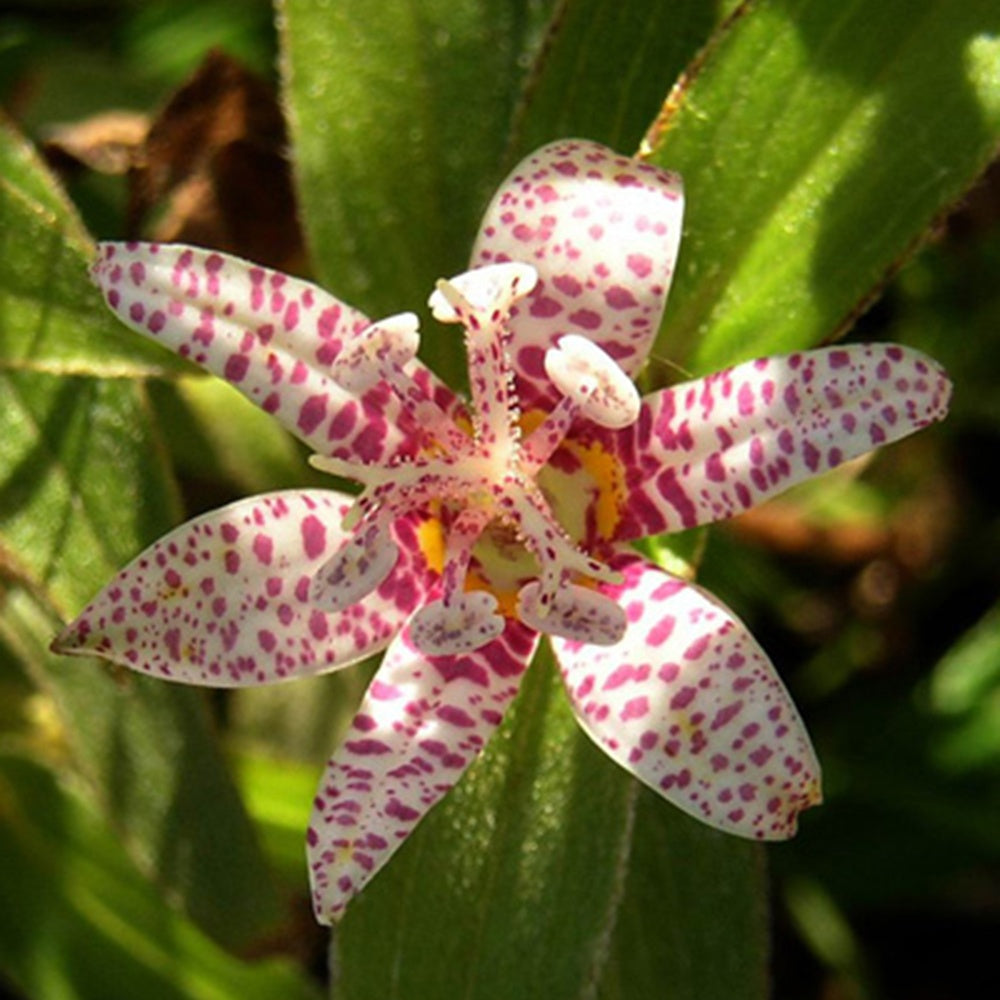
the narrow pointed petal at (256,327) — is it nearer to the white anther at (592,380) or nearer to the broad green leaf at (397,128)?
the white anther at (592,380)

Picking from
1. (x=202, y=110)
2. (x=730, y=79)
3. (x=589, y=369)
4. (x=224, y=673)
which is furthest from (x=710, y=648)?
(x=202, y=110)

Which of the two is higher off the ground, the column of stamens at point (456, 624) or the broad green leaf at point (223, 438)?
the column of stamens at point (456, 624)

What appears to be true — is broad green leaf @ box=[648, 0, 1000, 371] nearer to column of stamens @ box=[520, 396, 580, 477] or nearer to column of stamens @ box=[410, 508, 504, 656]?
column of stamens @ box=[520, 396, 580, 477]

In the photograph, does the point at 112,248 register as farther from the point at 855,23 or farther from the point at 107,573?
the point at 855,23

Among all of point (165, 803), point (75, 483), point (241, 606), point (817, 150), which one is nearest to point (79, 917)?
point (165, 803)

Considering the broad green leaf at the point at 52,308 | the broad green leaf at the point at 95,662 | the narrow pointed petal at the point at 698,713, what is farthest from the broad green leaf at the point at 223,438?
the narrow pointed petal at the point at 698,713

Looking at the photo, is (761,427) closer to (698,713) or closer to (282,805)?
(698,713)
